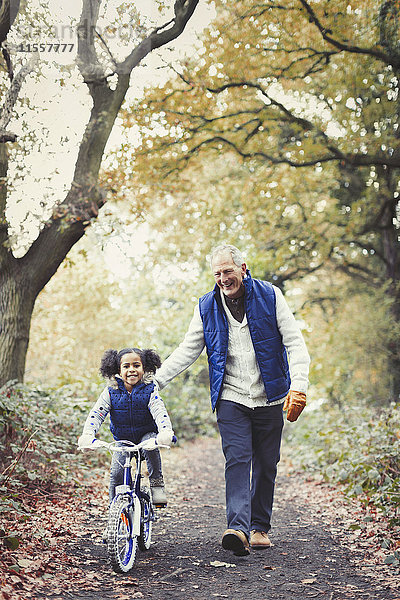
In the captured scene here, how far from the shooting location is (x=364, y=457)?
24.0 ft

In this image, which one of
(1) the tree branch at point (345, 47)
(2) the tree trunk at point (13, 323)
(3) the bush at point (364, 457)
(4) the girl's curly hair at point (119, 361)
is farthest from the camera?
(1) the tree branch at point (345, 47)

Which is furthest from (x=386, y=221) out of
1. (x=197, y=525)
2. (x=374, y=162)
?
(x=197, y=525)

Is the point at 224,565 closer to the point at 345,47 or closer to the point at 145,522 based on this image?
the point at 145,522

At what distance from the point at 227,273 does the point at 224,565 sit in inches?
79.7

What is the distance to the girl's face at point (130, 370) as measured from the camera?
4562 mm

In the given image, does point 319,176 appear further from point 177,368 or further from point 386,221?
point 177,368

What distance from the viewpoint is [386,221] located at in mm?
15398

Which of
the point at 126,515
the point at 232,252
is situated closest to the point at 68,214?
the point at 232,252

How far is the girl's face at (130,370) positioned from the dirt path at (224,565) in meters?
1.25

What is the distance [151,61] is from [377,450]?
6655mm

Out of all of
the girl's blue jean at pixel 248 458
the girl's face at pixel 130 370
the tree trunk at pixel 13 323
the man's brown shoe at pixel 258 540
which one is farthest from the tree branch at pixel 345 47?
the man's brown shoe at pixel 258 540

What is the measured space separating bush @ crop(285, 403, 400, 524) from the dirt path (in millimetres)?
433

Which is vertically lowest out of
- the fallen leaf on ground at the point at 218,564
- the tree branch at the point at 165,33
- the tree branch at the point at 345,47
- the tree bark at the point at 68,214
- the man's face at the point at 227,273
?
the fallen leaf on ground at the point at 218,564

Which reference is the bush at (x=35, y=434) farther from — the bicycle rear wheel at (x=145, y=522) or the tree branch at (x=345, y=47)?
the tree branch at (x=345, y=47)
